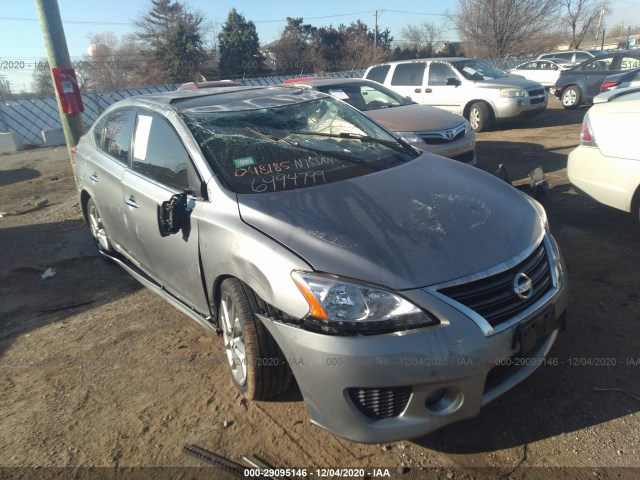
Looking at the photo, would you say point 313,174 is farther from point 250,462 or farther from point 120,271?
point 120,271

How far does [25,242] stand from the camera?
18.9ft

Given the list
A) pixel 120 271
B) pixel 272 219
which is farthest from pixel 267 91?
pixel 120 271

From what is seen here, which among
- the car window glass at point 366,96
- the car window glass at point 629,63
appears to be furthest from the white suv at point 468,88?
the car window glass at point 366,96

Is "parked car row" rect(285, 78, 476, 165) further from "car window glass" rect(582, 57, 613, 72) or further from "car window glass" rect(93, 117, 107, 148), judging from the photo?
"car window glass" rect(582, 57, 613, 72)

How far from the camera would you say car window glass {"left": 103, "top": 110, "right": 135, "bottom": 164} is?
384 cm

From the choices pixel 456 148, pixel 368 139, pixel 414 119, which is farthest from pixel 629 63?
pixel 368 139

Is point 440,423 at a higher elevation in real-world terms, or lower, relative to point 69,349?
higher

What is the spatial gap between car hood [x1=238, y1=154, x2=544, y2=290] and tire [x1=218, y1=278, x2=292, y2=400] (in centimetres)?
38

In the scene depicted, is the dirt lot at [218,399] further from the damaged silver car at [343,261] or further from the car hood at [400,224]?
the car hood at [400,224]

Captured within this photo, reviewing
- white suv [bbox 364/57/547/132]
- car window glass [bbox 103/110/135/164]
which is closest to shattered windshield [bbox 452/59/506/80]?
white suv [bbox 364/57/547/132]

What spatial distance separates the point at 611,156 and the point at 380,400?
3391mm

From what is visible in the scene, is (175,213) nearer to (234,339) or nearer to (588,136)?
(234,339)

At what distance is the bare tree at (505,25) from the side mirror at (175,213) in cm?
3527

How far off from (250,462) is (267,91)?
2753 mm
